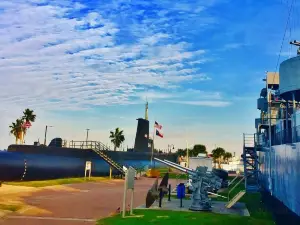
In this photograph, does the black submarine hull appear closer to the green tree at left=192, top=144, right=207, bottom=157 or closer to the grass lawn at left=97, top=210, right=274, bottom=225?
the grass lawn at left=97, top=210, right=274, bottom=225

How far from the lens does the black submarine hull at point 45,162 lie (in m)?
38.2

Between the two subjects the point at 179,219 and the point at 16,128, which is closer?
the point at 179,219

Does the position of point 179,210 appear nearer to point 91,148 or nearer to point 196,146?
point 91,148

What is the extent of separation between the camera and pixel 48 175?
41656 mm

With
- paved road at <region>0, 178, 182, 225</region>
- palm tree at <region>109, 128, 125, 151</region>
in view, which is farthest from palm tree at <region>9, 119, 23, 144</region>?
paved road at <region>0, 178, 182, 225</region>

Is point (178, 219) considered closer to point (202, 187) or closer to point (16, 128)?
point (202, 187)

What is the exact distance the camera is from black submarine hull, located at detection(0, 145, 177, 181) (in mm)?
38219

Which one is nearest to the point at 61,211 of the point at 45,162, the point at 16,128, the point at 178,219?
the point at 178,219

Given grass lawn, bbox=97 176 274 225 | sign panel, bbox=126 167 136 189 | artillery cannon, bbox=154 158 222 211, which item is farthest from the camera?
artillery cannon, bbox=154 158 222 211

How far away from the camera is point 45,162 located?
4259 cm

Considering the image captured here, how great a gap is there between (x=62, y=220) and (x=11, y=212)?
9.56 feet

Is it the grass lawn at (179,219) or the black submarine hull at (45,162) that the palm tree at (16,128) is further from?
the grass lawn at (179,219)

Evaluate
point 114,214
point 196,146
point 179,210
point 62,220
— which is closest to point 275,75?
point 179,210

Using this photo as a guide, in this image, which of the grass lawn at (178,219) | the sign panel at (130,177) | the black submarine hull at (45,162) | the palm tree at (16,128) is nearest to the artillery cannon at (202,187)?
the grass lawn at (178,219)
